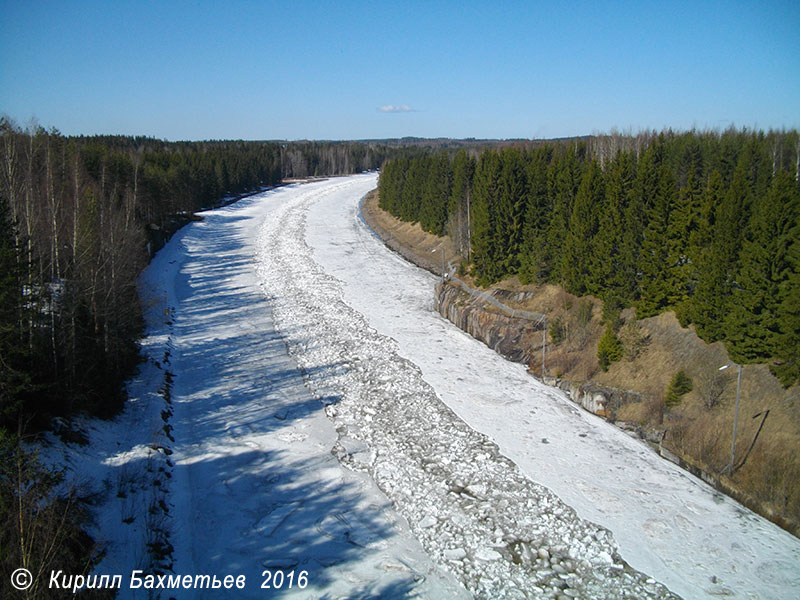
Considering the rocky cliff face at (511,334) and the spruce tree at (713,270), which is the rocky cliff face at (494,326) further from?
the spruce tree at (713,270)

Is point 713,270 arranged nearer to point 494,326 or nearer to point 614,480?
point 614,480

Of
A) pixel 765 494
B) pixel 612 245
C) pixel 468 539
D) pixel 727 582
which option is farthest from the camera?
pixel 612 245

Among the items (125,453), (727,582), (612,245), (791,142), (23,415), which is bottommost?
(727,582)

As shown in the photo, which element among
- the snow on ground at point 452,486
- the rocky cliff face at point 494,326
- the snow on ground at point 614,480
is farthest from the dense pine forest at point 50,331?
the rocky cliff face at point 494,326

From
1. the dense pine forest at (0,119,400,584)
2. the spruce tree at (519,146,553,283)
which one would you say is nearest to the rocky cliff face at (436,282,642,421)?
the spruce tree at (519,146,553,283)

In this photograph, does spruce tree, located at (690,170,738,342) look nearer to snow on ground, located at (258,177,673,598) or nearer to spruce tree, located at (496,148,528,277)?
snow on ground, located at (258,177,673,598)

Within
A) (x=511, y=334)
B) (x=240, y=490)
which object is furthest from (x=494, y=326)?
(x=240, y=490)

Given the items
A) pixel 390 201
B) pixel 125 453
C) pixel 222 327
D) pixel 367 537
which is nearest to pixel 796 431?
pixel 367 537

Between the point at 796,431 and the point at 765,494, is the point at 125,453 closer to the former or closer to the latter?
the point at 765,494
